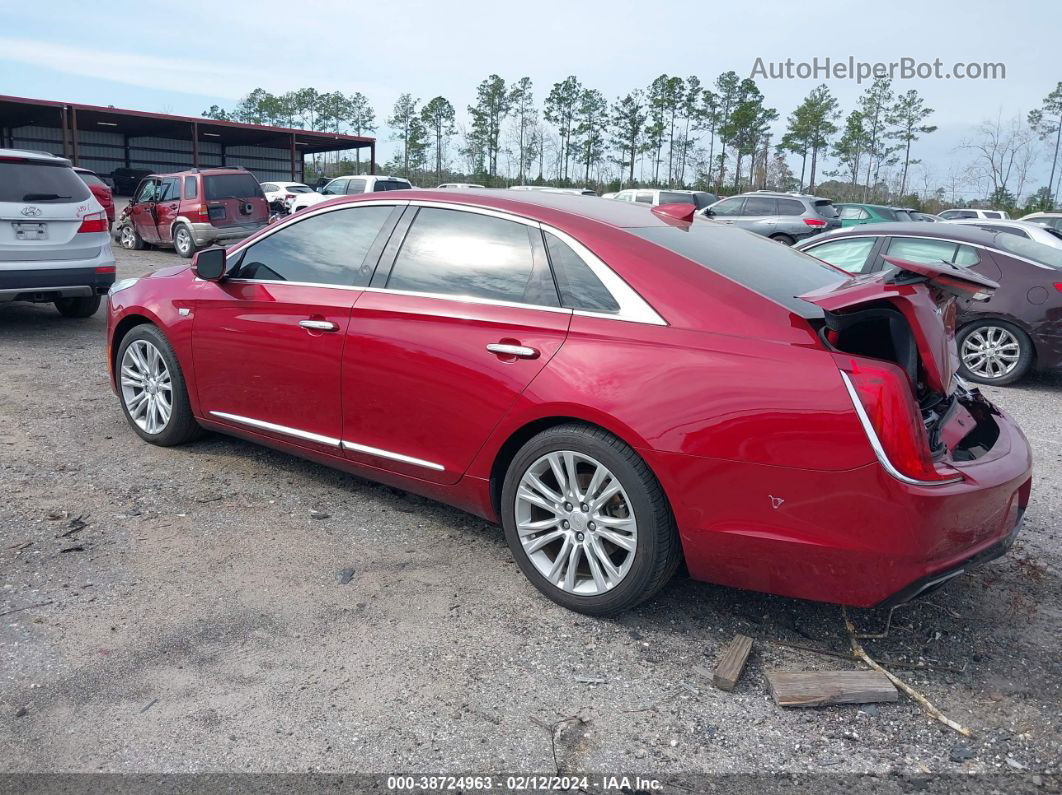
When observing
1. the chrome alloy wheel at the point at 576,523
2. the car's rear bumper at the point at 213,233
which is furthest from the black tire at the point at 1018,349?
the car's rear bumper at the point at 213,233

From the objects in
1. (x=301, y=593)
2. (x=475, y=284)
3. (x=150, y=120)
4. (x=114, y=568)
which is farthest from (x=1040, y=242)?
(x=150, y=120)

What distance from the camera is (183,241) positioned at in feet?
56.4

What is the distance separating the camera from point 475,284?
371 cm

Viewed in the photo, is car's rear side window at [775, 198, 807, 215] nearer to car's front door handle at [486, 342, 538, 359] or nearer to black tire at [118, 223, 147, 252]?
black tire at [118, 223, 147, 252]

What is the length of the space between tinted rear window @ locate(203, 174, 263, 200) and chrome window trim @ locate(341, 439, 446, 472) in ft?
47.3

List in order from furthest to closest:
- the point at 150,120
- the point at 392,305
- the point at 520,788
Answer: the point at 150,120 → the point at 392,305 → the point at 520,788

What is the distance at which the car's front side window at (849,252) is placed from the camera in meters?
8.52

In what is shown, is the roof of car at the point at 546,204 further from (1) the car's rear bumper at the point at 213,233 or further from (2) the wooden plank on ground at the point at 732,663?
(1) the car's rear bumper at the point at 213,233

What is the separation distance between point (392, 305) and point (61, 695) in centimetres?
196

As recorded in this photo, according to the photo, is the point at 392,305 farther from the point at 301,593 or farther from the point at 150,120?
the point at 150,120

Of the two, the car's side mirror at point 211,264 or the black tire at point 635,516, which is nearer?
the black tire at point 635,516

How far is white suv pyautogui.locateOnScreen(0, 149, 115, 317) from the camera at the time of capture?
8047 mm

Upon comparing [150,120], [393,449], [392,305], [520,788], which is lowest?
[520,788]

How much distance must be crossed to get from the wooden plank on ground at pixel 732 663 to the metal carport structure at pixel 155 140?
3865cm
